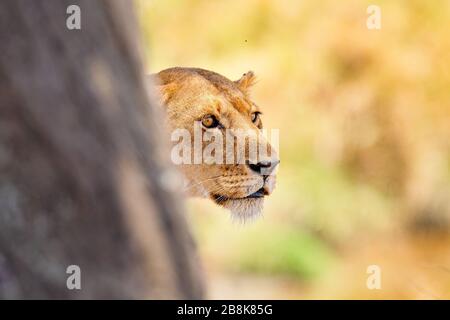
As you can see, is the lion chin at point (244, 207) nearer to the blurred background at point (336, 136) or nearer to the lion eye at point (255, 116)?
the lion eye at point (255, 116)

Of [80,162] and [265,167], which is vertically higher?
[265,167]

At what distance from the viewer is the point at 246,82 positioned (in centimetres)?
267

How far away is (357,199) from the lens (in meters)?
8.45

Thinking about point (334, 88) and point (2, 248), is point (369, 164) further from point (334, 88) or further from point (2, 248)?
point (2, 248)

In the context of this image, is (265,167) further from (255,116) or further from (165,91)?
(165,91)

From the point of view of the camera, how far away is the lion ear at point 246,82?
264cm

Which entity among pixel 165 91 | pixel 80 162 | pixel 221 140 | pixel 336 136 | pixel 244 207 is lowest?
pixel 80 162

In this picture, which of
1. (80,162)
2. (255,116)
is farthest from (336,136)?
(80,162)

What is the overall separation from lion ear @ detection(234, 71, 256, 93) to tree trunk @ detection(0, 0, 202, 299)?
3.82 ft

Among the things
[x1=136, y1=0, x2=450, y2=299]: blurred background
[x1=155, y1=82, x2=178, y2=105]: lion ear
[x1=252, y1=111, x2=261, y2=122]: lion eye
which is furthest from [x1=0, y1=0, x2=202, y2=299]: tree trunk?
[x1=136, y1=0, x2=450, y2=299]: blurred background

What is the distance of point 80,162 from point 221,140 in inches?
42.2
